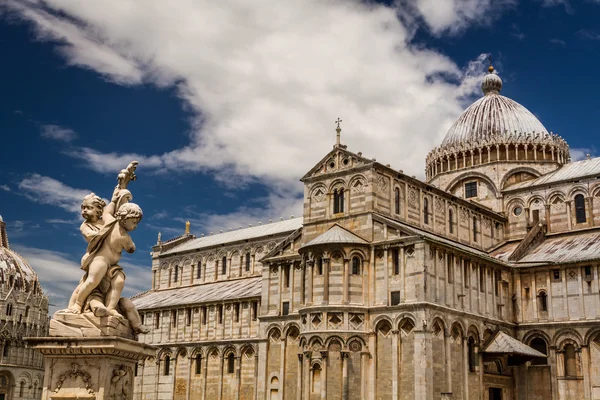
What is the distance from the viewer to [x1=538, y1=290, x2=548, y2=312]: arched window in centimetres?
5072

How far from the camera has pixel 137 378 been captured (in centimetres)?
7056

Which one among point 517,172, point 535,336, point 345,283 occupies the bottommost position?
point 535,336

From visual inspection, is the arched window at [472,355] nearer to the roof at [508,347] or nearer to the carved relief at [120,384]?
the roof at [508,347]

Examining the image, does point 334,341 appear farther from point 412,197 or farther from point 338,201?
point 412,197

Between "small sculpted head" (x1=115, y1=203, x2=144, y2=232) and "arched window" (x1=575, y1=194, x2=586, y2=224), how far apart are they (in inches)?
1926

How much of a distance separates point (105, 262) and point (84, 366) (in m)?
1.93

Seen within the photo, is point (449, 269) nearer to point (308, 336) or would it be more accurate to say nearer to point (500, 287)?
point (500, 287)

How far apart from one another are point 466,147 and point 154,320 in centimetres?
3333

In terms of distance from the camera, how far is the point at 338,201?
49969mm

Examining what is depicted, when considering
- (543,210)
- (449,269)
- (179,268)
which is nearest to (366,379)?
(449,269)

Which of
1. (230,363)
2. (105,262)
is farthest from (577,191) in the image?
(105,262)

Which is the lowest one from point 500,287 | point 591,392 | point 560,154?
point 591,392

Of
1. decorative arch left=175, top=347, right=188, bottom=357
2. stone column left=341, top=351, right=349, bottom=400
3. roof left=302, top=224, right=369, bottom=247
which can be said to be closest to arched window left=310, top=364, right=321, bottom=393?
stone column left=341, top=351, right=349, bottom=400

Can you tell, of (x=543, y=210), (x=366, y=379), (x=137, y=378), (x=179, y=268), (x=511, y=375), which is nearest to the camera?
(x=366, y=379)
